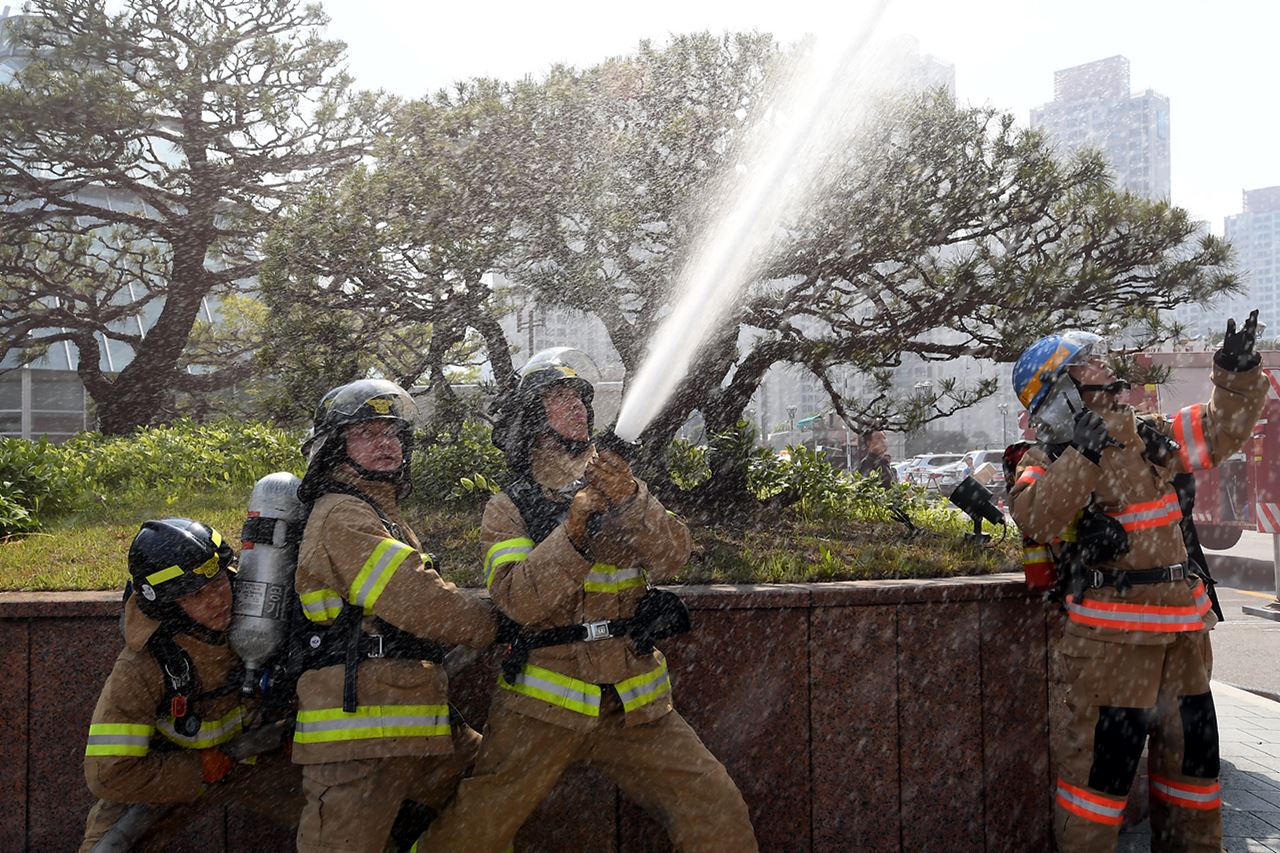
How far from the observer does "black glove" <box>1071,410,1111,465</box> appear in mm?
3414

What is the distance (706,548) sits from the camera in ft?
16.9

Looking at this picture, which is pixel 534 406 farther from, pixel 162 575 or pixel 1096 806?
pixel 1096 806

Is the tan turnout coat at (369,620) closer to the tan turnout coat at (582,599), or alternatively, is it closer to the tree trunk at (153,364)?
the tan turnout coat at (582,599)

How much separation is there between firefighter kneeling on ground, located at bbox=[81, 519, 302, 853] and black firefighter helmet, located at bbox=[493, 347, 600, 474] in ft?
3.14

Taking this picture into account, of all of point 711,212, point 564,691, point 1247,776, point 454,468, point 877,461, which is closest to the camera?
point 564,691

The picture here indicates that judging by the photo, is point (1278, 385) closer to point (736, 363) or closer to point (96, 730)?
point (736, 363)

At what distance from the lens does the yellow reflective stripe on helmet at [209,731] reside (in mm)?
3043

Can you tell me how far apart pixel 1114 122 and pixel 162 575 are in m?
11.1

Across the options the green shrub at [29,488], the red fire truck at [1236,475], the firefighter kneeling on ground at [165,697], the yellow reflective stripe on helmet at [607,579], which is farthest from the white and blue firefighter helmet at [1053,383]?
the red fire truck at [1236,475]

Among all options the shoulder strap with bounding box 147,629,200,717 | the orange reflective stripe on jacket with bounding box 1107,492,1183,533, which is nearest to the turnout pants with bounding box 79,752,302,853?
the shoulder strap with bounding box 147,629,200,717

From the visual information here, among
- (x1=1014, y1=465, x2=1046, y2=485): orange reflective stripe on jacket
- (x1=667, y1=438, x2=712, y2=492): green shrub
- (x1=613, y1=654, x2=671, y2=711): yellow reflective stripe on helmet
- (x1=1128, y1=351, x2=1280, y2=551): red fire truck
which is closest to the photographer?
(x1=613, y1=654, x2=671, y2=711): yellow reflective stripe on helmet

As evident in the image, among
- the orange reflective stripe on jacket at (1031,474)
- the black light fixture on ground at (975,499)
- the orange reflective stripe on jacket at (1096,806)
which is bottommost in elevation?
the orange reflective stripe on jacket at (1096,806)

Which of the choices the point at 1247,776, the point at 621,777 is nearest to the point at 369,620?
the point at 621,777

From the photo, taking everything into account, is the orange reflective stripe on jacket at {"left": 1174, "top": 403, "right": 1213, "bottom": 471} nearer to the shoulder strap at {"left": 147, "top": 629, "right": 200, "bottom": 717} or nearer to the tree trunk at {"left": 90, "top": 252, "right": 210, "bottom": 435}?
the shoulder strap at {"left": 147, "top": 629, "right": 200, "bottom": 717}
